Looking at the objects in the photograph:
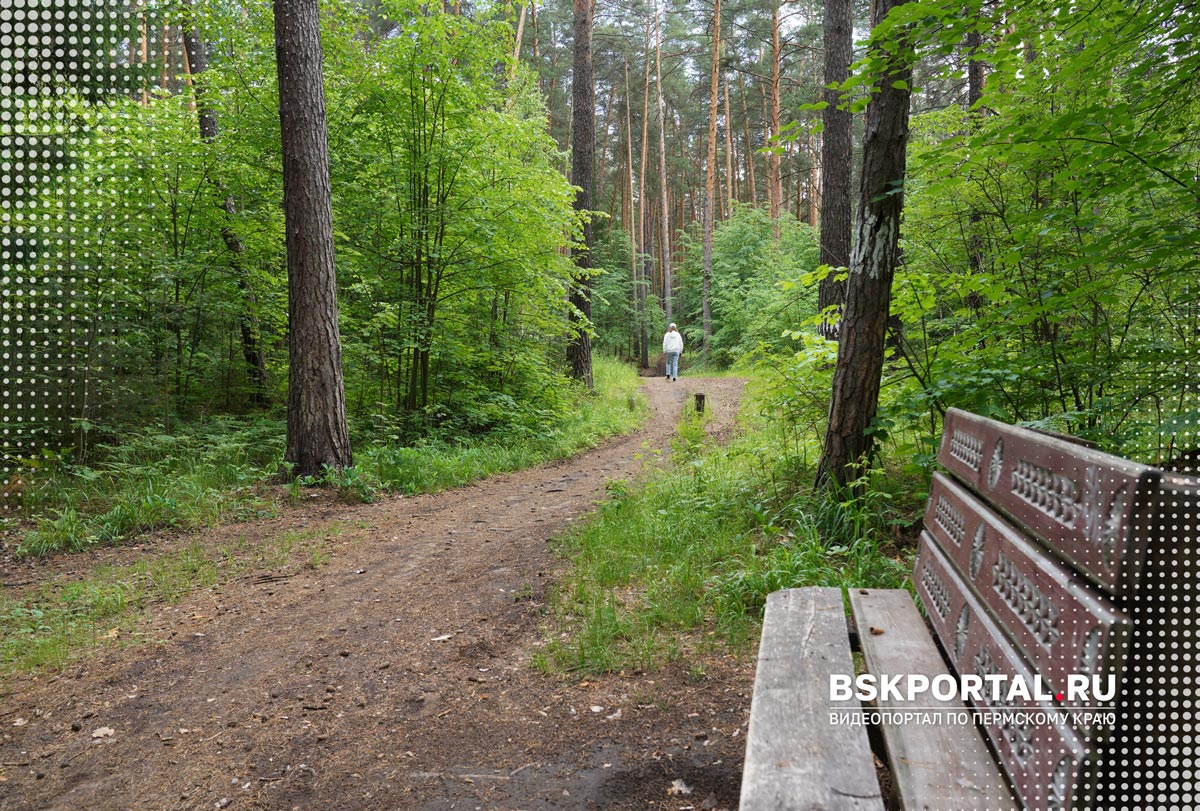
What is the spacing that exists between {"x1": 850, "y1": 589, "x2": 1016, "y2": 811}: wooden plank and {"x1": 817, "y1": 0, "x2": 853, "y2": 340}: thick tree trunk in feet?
18.4

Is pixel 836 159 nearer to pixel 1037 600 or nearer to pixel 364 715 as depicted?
pixel 1037 600

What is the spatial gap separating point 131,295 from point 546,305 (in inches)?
233

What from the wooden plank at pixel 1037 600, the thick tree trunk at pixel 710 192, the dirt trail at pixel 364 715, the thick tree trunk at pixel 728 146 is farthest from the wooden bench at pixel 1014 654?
the thick tree trunk at pixel 728 146

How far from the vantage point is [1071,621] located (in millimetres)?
1221

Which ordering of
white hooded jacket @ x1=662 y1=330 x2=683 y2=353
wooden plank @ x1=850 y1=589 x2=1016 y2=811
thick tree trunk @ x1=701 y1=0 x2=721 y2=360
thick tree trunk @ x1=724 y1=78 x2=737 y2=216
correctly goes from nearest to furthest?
wooden plank @ x1=850 y1=589 x2=1016 y2=811
white hooded jacket @ x1=662 y1=330 x2=683 y2=353
thick tree trunk @ x1=701 y1=0 x2=721 y2=360
thick tree trunk @ x1=724 y1=78 x2=737 y2=216

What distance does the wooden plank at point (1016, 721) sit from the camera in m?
1.14

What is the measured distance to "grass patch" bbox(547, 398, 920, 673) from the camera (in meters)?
3.66

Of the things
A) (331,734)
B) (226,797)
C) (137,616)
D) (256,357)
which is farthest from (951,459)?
(256,357)

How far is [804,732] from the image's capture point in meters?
1.76

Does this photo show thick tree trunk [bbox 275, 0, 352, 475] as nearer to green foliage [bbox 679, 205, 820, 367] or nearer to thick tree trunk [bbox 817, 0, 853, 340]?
thick tree trunk [bbox 817, 0, 853, 340]

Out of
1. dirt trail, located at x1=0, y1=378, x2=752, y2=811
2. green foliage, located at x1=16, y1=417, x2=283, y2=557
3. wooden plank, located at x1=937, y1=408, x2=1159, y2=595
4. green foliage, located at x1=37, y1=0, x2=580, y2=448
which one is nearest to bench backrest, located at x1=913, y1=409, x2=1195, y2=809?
wooden plank, located at x1=937, y1=408, x2=1159, y2=595

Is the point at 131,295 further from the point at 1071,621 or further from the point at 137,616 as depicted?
the point at 1071,621

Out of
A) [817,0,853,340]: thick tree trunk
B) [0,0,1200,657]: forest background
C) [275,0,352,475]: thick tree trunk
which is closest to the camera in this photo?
[0,0,1200,657]: forest background
